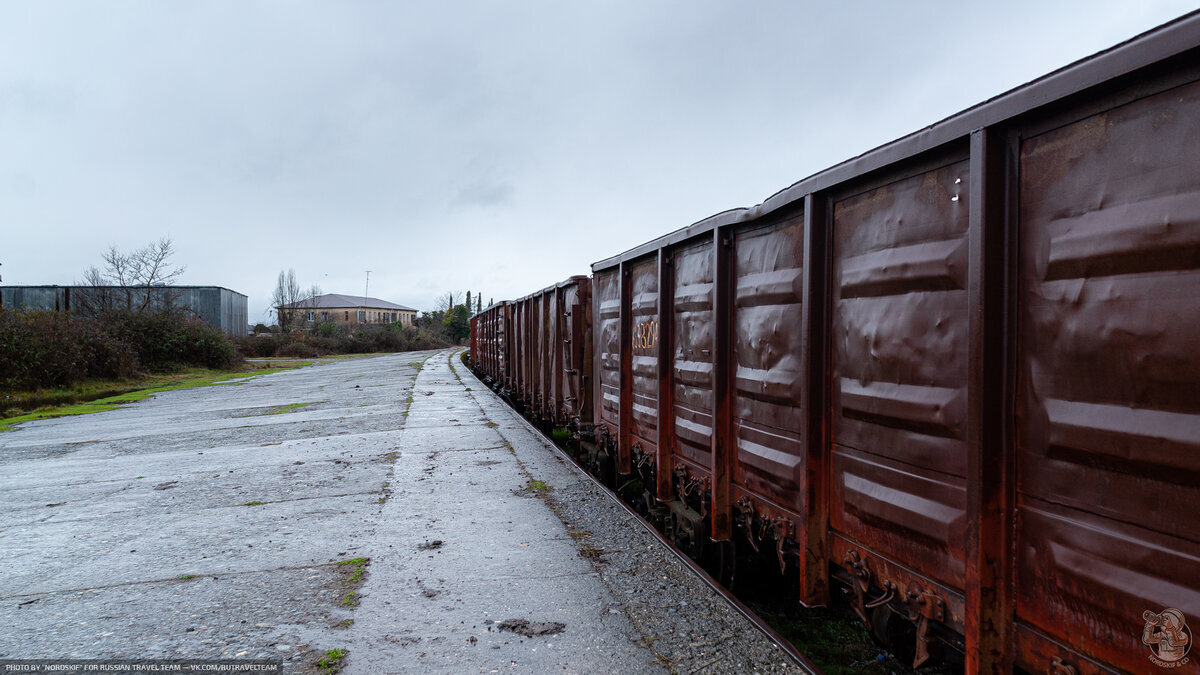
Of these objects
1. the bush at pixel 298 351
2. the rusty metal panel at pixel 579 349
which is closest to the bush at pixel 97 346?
the bush at pixel 298 351

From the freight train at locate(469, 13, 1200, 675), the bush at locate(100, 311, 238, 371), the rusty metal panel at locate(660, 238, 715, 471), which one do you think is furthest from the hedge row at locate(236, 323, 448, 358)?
the freight train at locate(469, 13, 1200, 675)

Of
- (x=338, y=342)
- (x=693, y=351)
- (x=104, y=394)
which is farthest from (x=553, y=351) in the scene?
(x=338, y=342)

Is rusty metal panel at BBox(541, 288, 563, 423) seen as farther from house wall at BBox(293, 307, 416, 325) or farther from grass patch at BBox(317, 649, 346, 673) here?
house wall at BBox(293, 307, 416, 325)

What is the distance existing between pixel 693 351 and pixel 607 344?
2.24 meters

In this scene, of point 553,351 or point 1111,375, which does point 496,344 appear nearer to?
point 553,351

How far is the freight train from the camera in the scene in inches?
66.7

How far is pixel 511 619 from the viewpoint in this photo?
148 inches

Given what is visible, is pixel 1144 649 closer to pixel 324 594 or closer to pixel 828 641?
pixel 828 641

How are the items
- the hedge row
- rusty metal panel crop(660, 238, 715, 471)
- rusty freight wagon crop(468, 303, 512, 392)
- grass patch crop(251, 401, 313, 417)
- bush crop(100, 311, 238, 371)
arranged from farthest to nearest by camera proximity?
the hedge row < bush crop(100, 311, 238, 371) < rusty freight wagon crop(468, 303, 512, 392) < grass patch crop(251, 401, 313, 417) < rusty metal panel crop(660, 238, 715, 471)

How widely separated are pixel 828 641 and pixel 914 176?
324 cm

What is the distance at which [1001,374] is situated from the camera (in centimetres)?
214

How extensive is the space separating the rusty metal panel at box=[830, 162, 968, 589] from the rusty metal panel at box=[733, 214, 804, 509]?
0.32 metres

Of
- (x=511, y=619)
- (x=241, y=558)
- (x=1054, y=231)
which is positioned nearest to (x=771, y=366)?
(x=1054, y=231)

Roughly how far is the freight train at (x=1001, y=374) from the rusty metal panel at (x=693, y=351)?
42 centimetres
